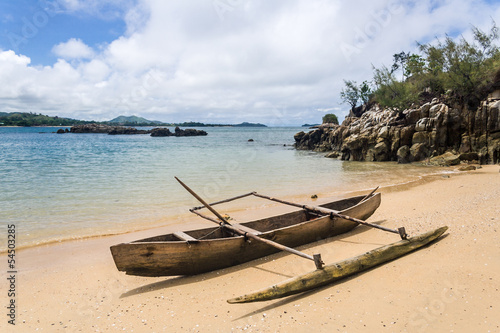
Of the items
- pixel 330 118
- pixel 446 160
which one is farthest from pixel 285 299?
pixel 330 118

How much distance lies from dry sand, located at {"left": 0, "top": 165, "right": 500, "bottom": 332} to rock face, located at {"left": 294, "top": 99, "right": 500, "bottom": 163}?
16.4 m

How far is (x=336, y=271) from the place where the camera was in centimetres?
554

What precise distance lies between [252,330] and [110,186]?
47.7 feet

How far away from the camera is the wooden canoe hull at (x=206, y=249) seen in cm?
→ 568

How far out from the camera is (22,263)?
7.48 m

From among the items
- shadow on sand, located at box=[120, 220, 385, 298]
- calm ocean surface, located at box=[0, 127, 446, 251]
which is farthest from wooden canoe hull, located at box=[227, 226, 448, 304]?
calm ocean surface, located at box=[0, 127, 446, 251]

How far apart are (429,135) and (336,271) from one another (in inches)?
932

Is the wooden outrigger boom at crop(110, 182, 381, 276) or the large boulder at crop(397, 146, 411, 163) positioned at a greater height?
the large boulder at crop(397, 146, 411, 163)

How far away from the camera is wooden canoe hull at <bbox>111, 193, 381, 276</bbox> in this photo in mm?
5676

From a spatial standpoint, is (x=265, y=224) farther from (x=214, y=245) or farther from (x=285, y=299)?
(x=285, y=299)

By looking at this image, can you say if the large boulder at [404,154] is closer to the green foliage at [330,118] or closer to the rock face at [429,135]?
the rock face at [429,135]

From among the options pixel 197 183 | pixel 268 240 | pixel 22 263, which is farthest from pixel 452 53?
pixel 22 263

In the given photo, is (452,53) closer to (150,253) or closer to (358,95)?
(150,253)

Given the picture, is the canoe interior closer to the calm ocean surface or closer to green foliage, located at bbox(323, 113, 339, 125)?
the calm ocean surface
